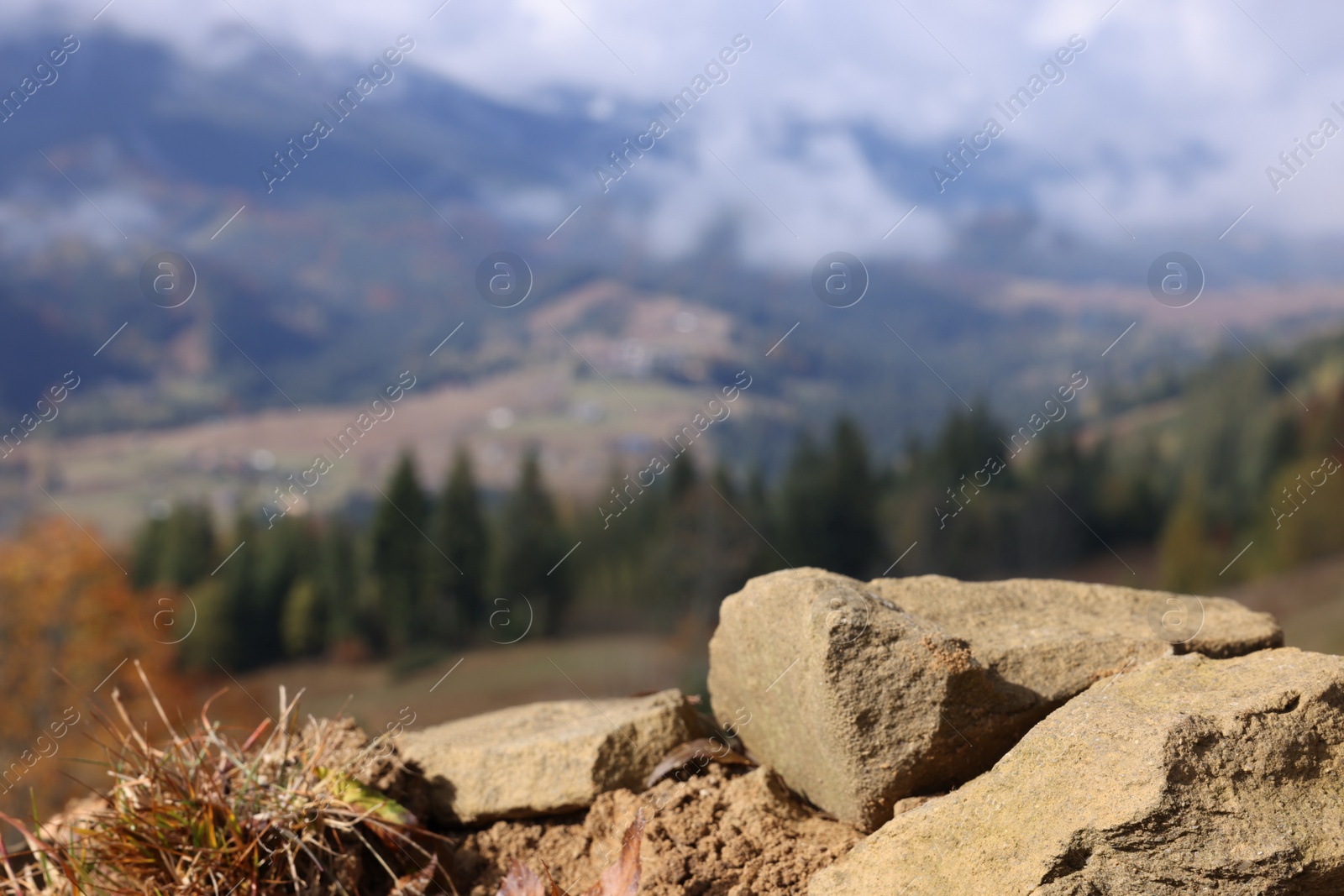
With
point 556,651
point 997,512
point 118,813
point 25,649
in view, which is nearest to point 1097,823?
point 118,813

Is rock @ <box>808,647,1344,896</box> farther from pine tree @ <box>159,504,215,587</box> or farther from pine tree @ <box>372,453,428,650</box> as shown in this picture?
pine tree @ <box>159,504,215,587</box>

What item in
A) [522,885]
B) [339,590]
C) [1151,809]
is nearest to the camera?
[1151,809]

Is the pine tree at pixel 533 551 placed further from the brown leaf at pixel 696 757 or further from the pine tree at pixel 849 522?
Result: the brown leaf at pixel 696 757

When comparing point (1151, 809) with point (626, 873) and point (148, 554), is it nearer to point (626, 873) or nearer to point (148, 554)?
point (626, 873)

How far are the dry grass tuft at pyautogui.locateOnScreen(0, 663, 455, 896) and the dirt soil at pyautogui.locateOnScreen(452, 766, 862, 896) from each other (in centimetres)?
34

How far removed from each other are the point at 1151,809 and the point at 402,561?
54.5m

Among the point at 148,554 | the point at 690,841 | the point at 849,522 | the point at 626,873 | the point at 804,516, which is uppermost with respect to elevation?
the point at 626,873

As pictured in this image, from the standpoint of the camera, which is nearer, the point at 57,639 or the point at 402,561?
the point at 57,639

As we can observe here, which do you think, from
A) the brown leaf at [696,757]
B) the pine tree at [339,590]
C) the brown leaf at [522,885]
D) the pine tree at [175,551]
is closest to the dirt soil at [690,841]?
the brown leaf at [696,757]

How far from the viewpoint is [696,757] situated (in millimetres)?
4695

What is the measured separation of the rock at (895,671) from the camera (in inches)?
153

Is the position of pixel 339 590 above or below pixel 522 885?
below

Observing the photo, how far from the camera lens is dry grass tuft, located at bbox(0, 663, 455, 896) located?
4.07 m

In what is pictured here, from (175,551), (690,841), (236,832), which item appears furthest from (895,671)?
(175,551)
